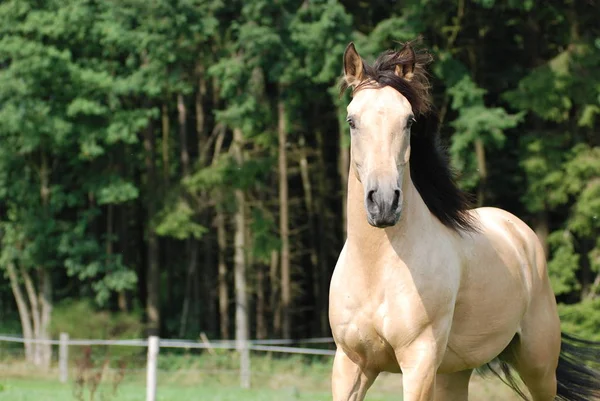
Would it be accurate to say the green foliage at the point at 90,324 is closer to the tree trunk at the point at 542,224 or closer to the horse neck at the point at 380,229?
the tree trunk at the point at 542,224

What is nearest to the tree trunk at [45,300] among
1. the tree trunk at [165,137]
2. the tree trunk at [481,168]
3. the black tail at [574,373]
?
the tree trunk at [165,137]

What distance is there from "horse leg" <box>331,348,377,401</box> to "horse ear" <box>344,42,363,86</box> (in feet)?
4.68

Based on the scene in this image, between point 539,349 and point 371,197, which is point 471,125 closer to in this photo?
point 539,349

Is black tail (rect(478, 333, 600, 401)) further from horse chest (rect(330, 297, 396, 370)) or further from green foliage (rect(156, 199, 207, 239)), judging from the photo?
green foliage (rect(156, 199, 207, 239))

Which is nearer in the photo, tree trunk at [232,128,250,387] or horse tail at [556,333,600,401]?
horse tail at [556,333,600,401]

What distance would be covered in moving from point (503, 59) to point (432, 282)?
69.9ft

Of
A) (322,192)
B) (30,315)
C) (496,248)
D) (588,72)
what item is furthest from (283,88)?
(496,248)

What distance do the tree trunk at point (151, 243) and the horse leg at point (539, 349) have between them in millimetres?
21297

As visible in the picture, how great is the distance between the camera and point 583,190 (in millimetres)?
21453

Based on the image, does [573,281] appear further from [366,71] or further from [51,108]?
[366,71]

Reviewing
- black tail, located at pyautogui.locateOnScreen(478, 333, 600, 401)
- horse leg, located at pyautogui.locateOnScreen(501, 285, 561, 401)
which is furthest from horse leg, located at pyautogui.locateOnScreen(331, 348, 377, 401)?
black tail, located at pyautogui.locateOnScreen(478, 333, 600, 401)

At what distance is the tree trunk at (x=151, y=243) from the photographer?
89.6ft

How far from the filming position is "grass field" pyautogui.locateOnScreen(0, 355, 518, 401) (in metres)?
13.6

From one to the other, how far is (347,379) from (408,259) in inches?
28.3
